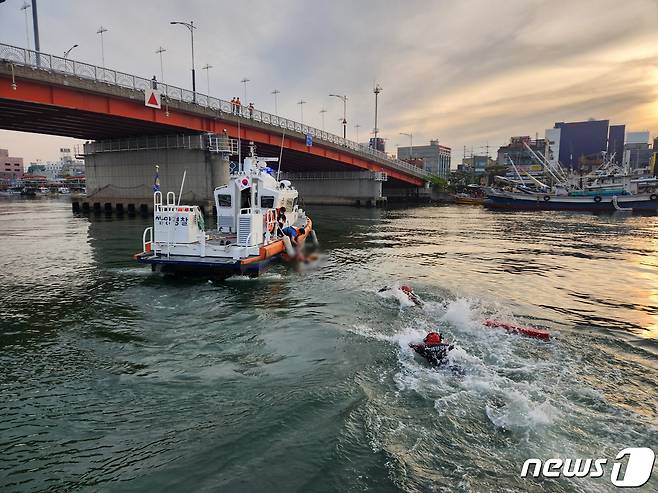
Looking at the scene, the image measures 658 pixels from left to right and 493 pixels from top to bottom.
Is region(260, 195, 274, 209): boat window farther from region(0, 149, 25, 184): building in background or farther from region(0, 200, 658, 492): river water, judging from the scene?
region(0, 149, 25, 184): building in background

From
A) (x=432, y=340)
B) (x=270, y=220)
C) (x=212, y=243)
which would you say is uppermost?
(x=270, y=220)

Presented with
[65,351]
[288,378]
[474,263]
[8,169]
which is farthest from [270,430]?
[8,169]

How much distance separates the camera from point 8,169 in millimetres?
192625

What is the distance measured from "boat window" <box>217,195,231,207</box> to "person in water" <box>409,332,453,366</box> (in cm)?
1393

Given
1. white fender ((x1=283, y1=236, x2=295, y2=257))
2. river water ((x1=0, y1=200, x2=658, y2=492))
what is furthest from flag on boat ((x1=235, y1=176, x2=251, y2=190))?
river water ((x1=0, y1=200, x2=658, y2=492))

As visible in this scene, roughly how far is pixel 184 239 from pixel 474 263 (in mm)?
14189

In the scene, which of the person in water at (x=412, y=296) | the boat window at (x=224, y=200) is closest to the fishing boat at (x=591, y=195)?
the boat window at (x=224, y=200)

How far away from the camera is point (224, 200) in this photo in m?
19.8

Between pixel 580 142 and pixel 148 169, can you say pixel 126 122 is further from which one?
pixel 580 142

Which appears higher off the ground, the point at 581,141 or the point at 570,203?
the point at 581,141

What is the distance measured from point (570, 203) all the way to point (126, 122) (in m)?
61.1
